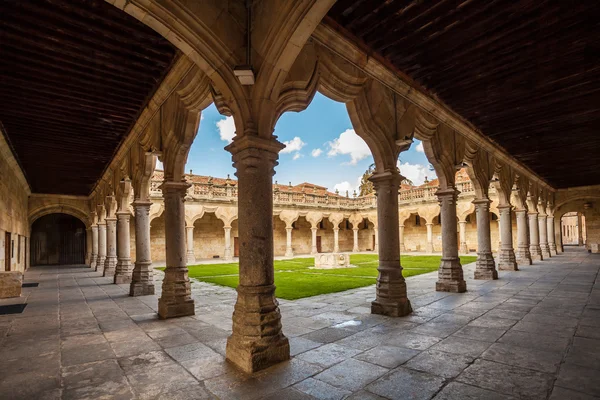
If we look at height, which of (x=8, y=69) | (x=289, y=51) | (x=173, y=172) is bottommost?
(x=173, y=172)

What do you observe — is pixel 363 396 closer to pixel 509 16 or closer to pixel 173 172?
pixel 509 16

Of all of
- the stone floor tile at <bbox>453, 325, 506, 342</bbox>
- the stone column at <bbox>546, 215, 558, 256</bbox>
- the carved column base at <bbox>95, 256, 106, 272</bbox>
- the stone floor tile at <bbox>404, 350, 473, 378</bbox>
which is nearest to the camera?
the stone floor tile at <bbox>404, 350, 473, 378</bbox>

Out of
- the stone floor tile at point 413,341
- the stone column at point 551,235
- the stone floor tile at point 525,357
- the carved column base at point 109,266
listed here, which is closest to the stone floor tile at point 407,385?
the stone floor tile at point 413,341

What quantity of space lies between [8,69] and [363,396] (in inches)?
248

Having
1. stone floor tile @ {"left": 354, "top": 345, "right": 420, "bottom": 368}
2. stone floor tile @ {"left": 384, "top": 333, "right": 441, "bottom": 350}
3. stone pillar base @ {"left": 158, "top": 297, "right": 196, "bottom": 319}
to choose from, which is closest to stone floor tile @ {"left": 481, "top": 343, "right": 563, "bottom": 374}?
stone floor tile @ {"left": 384, "top": 333, "right": 441, "bottom": 350}

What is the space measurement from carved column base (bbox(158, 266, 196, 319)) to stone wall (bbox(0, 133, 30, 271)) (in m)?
5.75

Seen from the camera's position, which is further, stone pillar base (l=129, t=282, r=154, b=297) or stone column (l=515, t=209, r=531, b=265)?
stone column (l=515, t=209, r=531, b=265)

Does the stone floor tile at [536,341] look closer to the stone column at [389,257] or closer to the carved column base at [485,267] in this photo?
the stone column at [389,257]

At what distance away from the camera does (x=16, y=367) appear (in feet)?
11.5

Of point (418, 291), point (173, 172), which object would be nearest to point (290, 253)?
point (418, 291)

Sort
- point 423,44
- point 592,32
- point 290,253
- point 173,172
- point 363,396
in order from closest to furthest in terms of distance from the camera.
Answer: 1. point 363,396
2. point 592,32
3. point 423,44
4. point 173,172
5. point 290,253

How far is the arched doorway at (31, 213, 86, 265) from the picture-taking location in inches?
811

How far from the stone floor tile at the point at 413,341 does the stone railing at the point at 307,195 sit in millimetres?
14882

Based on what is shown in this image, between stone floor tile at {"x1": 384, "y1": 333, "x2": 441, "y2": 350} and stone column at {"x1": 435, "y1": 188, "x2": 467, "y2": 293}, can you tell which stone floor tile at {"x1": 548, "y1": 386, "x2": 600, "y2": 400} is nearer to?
stone floor tile at {"x1": 384, "y1": 333, "x2": 441, "y2": 350}
